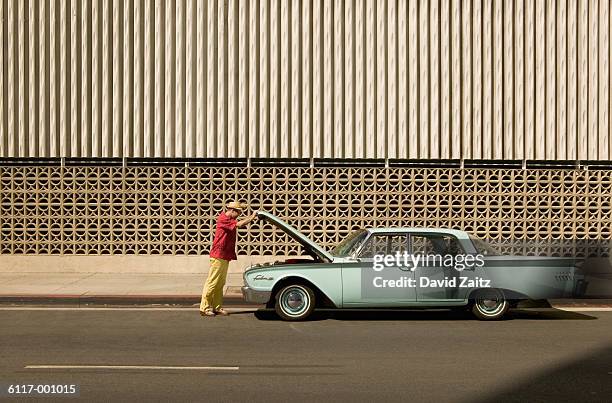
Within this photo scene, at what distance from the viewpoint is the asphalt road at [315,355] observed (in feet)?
22.7

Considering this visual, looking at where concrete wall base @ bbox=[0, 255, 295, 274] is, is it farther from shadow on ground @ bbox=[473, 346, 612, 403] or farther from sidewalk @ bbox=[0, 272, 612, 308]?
shadow on ground @ bbox=[473, 346, 612, 403]

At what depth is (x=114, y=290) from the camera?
14.7 metres

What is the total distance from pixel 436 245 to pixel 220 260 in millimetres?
3318

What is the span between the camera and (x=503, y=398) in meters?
6.64

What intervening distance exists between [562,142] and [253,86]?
7.59m

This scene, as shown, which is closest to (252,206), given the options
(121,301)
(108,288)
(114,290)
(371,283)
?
(108,288)

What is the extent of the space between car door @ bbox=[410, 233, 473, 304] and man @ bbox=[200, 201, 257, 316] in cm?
262

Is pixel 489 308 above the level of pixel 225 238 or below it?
below

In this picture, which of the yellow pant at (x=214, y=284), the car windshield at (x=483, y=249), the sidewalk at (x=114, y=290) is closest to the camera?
the car windshield at (x=483, y=249)

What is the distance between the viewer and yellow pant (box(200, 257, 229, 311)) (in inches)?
473

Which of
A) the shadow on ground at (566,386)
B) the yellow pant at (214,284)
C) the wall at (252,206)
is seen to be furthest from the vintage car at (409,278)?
the wall at (252,206)

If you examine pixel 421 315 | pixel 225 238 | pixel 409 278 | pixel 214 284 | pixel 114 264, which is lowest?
pixel 421 315

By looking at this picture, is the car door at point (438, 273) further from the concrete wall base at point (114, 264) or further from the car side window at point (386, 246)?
the concrete wall base at point (114, 264)

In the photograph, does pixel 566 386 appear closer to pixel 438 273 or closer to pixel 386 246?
pixel 438 273
